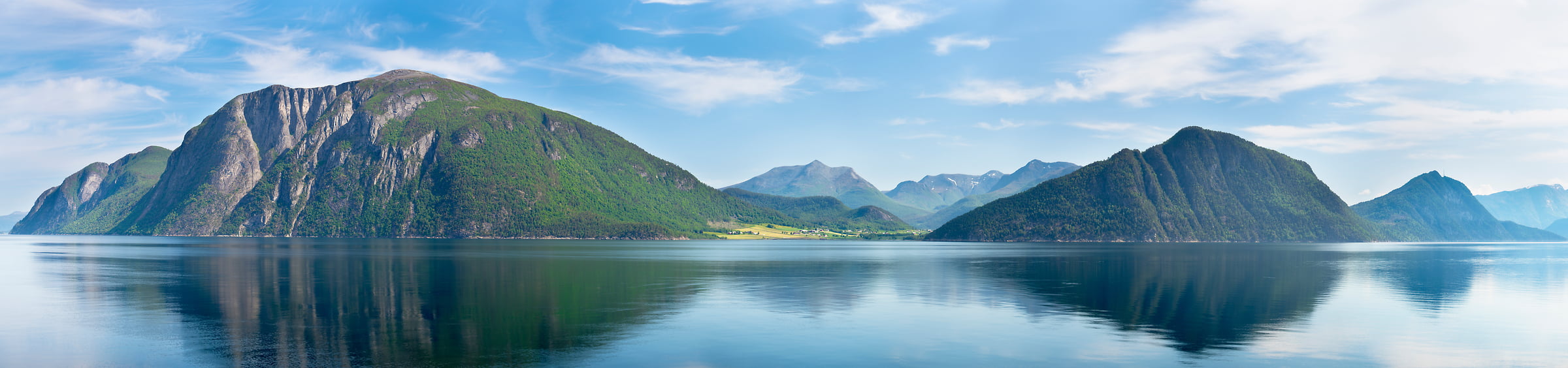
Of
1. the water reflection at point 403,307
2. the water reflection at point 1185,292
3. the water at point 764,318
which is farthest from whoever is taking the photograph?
the water reflection at point 1185,292

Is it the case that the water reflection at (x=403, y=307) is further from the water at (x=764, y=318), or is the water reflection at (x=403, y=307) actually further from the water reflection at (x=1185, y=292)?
the water reflection at (x=1185, y=292)

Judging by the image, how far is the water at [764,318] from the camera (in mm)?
38281

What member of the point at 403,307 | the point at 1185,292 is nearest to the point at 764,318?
the point at 403,307

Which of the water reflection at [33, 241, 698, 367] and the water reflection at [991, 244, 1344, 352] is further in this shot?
→ the water reflection at [991, 244, 1344, 352]

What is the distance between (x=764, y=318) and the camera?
5259 cm

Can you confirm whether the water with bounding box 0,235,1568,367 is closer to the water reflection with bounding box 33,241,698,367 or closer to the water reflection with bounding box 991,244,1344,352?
the water reflection with bounding box 33,241,698,367

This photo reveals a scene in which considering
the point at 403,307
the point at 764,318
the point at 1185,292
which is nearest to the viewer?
the point at 764,318

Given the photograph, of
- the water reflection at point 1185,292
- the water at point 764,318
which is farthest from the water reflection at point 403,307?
the water reflection at point 1185,292

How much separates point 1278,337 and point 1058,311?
46.8 feet

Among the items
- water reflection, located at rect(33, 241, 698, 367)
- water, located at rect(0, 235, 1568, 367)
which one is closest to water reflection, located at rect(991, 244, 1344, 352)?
water, located at rect(0, 235, 1568, 367)

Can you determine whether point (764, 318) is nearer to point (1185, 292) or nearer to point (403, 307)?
point (403, 307)

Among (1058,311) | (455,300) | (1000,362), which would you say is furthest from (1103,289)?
(455,300)

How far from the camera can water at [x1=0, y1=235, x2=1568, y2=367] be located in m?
38.3

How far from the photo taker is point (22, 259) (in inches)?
5305
